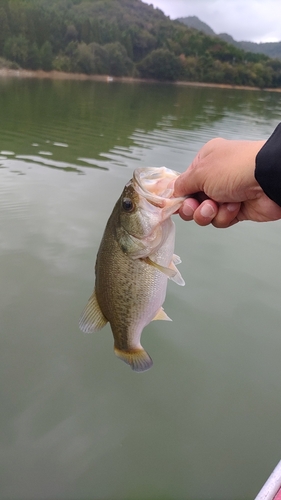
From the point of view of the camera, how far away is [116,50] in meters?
78.2

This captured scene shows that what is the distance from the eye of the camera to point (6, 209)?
7066 mm

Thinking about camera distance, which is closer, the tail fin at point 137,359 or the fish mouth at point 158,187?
the fish mouth at point 158,187

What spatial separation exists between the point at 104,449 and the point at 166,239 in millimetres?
2069

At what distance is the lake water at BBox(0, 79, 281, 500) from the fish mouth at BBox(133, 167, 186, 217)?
7.31 ft

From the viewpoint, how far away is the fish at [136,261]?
6.40ft

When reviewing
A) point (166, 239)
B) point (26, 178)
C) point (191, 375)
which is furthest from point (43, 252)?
point (166, 239)

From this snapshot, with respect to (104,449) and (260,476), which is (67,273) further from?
(260,476)

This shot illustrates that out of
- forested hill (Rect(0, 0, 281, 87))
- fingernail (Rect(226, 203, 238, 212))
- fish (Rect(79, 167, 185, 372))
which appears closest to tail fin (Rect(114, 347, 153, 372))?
fish (Rect(79, 167, 185, 372))

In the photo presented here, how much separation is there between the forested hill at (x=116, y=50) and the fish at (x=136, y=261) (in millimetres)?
66277

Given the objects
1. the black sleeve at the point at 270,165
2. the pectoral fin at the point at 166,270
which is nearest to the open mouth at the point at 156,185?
the pectoral fin at the point at 166,270

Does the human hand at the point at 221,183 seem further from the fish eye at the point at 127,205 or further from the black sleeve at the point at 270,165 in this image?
the fish eye at the point at 127,205

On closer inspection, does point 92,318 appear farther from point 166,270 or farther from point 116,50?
point 116,50

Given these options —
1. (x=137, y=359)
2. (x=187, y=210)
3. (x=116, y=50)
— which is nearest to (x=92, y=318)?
(x=137, y=359)

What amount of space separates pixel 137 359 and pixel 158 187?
0.95 metres
